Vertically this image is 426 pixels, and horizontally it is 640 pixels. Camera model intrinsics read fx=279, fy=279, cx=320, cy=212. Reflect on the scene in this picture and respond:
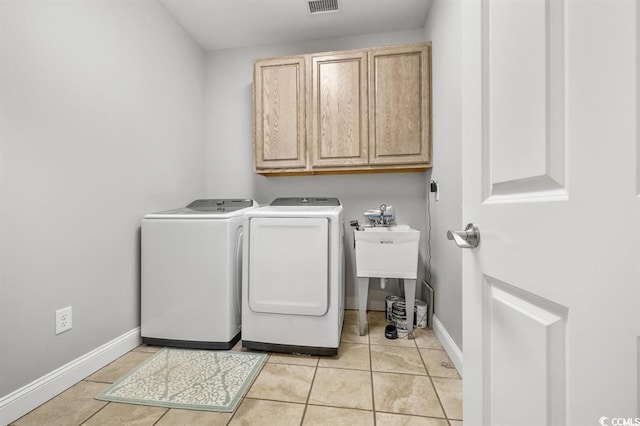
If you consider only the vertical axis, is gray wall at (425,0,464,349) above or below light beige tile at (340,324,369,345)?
above

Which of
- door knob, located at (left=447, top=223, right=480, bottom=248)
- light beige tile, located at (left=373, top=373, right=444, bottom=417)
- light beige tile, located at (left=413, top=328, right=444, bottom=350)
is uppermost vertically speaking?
door knob, located at (left=447, top=223, right=480, bottom=248)

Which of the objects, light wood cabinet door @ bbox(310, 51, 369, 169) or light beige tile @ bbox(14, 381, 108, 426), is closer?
light beige tile @ bbox(14, 381, 108, 426)

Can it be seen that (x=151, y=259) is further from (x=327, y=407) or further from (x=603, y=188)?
(x=603, y=188)

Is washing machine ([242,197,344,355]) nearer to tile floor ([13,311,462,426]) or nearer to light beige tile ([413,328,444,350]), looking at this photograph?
tile floor ([13,311,462,426])

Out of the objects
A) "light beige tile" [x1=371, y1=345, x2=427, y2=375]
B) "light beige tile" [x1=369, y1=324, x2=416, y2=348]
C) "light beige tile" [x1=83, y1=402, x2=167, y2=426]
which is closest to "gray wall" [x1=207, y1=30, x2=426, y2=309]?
"light beige tile" [x1=369, y1=324, x2=416, y2=348]

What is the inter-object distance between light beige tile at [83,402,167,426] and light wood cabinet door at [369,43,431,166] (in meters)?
2.05

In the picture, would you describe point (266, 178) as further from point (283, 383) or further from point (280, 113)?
point (283, 383)

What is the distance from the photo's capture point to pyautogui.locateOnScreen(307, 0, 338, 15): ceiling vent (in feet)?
7.01

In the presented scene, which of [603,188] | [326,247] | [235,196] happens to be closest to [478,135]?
[603,188]

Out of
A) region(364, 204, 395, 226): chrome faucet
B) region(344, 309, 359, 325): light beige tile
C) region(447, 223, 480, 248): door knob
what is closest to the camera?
region(447, 223, 480, 248): door knob

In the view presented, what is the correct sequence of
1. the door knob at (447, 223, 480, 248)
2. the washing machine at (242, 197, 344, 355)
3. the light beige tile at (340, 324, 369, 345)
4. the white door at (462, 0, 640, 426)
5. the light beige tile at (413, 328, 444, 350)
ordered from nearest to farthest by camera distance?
the white door at (462, 0, 640, 426) < the door knob at (447, 223, 480, 248) < the washing machine at (242, 197, 344, 355) < the light beige tile at (413, 328, 444, 350) < the light beige tile at (340, 324, 369, 345)

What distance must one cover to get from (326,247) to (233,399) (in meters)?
0.93

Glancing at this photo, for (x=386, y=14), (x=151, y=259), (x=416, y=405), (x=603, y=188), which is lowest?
(x=416, y=405)

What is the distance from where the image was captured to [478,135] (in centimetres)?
70
